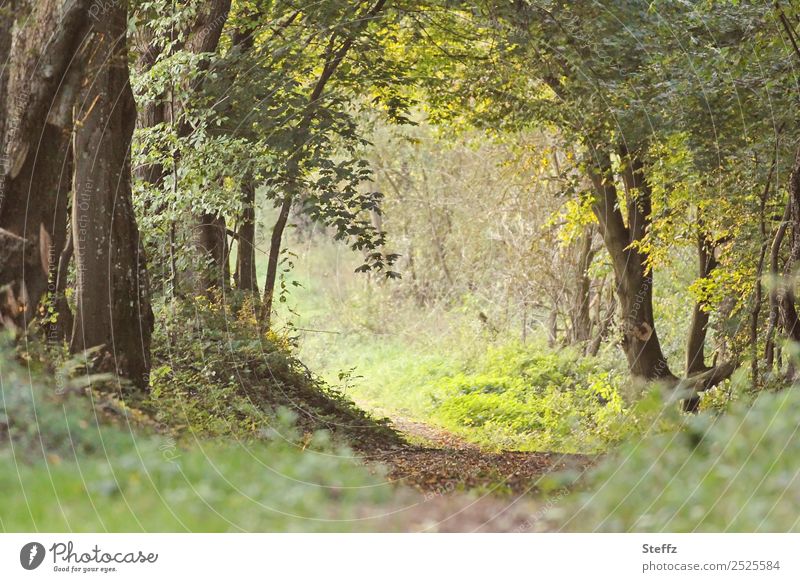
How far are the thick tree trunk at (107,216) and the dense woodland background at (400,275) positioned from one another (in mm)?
21

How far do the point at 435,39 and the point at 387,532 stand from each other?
33.9 ft

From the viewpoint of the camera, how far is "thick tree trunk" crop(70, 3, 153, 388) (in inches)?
282

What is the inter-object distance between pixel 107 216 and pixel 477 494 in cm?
352

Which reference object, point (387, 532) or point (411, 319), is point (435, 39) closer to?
point (411, 319)

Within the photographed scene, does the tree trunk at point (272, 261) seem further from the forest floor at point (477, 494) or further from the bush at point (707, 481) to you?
the bush at point (707, 481)

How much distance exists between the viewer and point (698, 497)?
500cm

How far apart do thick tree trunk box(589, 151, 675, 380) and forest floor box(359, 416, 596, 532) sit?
4.98 metres

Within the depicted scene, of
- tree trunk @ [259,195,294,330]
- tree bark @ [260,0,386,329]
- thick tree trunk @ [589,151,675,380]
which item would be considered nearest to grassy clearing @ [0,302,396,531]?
tree bark @ [260,0,386,329]

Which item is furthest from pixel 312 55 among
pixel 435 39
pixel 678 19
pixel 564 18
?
pixel 678 19

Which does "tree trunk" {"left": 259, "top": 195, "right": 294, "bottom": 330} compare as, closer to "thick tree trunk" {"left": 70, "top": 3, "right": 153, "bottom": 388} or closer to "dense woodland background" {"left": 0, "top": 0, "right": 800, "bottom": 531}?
"dense woodland background" {"left": 0, "top": 0, "right": 800, "bottom": 531}
